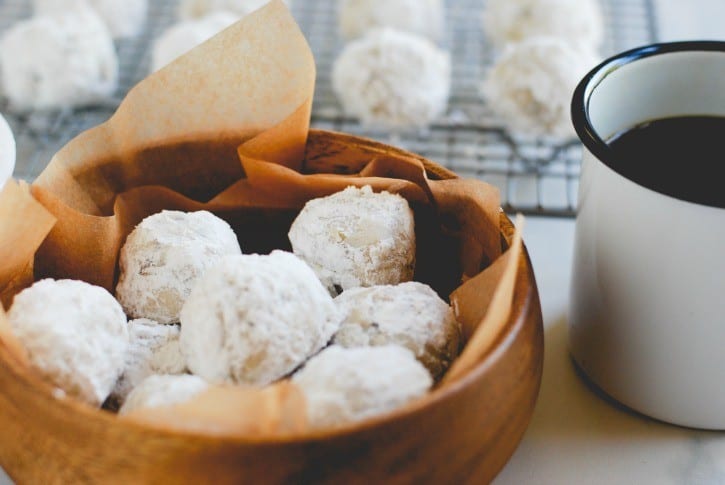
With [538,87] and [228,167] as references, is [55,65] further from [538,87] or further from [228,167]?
→ [538,87]

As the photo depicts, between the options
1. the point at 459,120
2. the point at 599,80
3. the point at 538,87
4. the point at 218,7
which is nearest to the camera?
the point at 599,80

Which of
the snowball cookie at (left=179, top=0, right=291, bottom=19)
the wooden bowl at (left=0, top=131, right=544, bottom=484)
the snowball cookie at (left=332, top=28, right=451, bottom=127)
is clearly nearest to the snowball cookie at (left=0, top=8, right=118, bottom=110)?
the snowball cookie at (left=179, top=0, right=291, bottom=19)

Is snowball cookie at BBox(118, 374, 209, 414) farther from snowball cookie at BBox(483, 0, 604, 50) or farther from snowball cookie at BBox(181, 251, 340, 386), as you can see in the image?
snowball cookie at BBox(483, 0, 604, 50)

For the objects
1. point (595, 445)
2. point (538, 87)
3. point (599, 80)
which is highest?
point (599, 80)

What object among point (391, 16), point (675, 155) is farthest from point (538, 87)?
point (675, 155)

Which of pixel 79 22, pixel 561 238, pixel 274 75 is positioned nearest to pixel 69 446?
pixel 274 75

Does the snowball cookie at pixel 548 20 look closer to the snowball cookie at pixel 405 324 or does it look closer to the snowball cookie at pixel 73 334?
the snowball cookie at pixel 405 324
